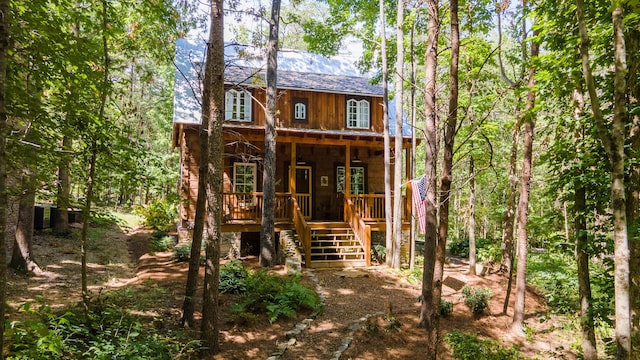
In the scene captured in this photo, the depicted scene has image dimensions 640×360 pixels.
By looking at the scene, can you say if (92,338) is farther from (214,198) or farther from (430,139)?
(430,139)

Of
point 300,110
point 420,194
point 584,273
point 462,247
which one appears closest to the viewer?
point 584,273

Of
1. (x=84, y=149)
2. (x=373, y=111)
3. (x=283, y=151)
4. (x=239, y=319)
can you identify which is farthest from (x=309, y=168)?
(x=84, y=149)

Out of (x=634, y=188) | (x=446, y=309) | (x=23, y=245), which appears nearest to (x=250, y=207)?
(x=23, y=245)

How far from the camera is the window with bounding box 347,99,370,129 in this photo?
1599cm

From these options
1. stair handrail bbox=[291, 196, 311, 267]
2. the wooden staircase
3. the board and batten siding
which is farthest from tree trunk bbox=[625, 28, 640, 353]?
the board and batten siding

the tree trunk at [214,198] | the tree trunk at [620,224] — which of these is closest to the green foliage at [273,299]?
the tree trunk at [214,198]

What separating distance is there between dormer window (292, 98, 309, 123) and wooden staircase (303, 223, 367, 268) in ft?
16.1

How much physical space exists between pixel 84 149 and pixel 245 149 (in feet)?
28.7

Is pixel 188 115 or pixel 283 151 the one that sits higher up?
pixel 188 115

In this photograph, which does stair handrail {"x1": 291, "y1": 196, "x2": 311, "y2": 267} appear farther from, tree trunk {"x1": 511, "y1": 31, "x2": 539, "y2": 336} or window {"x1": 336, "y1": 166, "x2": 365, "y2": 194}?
tree trunk {"x1": 511, "y1": 31, "x2": 539, "y2": 336}

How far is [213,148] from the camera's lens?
19.0 feet

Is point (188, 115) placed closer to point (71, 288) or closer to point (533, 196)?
point (71, 288)

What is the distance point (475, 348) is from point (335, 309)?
9.68 feet

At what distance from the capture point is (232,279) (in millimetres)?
8617
